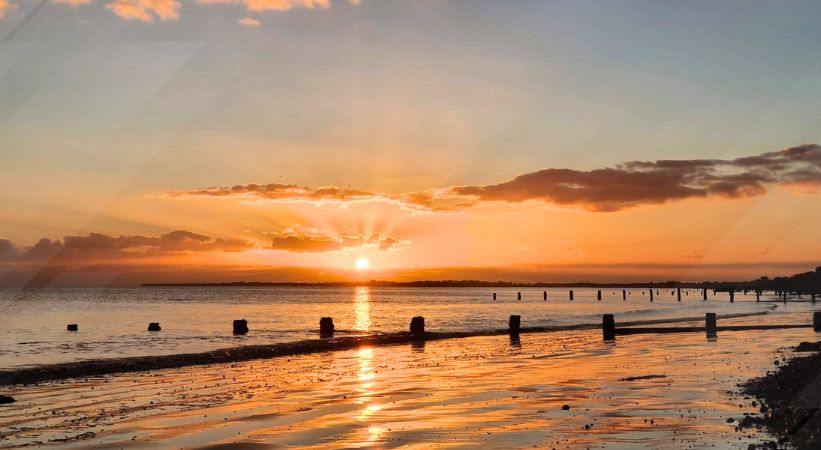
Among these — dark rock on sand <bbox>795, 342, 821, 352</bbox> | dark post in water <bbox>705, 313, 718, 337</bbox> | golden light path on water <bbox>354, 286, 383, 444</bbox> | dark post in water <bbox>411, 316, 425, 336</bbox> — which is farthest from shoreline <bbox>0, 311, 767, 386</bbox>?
dark rock on sand <bbox>795, 342, 821, 352</bbox>

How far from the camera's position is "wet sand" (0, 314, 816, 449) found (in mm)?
13492

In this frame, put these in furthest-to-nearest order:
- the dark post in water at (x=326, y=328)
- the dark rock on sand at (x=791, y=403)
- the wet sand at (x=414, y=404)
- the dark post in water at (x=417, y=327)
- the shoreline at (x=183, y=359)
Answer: the dark post in water at (x=326, y=328), the dark post in water at (x=417, y=327), the shoreline at (x=183, y=359), the wet sand at (x=414, y=404), the dark rock on sand at (x=791, y=403)

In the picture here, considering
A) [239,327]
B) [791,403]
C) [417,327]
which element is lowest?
[239,327]

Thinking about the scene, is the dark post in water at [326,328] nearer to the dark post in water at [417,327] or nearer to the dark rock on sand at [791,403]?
the dark post in water at [417,327]

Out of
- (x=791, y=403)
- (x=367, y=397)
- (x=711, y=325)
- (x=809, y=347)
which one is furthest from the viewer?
(x=711, y=325)

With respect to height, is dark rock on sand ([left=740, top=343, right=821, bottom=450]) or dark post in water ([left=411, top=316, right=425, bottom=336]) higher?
dark rock on sand ([left=740, top=343, right=821, bottom=450])

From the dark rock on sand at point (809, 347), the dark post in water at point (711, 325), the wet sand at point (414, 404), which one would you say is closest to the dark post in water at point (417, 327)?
the wet sand at point (414, 404)

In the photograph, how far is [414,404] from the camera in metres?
17.6

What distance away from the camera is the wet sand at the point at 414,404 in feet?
44.3

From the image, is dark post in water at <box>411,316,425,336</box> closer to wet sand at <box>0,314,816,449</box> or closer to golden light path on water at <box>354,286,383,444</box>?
golden light path on water at <box>354,286,383,444</box>

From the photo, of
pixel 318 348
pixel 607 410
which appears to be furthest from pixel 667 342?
pixel 607 410

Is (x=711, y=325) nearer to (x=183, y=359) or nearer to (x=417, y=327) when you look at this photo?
(x=417, y=327)

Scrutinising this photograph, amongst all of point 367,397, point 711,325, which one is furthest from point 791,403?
point 711,325

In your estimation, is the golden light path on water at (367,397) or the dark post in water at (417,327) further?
the dark post in water at (417,327)
